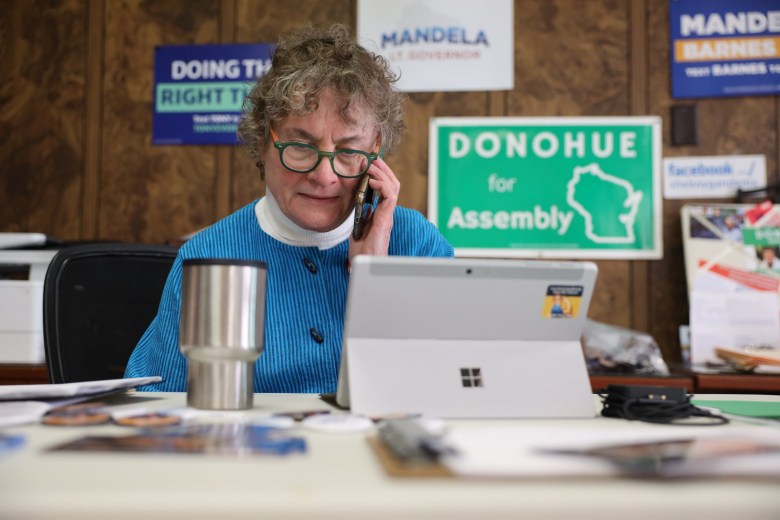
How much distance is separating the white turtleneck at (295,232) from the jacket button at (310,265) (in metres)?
0.04

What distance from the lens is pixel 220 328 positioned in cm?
84

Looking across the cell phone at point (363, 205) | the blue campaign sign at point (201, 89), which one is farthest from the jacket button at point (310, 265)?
the blue campaign sign at point (201, 89)

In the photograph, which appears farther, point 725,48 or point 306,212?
point 725,48

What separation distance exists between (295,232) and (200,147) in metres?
1.55

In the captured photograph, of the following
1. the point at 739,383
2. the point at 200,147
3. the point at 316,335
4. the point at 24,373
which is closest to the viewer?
the point at 316,335

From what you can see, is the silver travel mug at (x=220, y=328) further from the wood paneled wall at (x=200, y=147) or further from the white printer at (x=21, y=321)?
the wood paneled wall at (x=200, y=147)

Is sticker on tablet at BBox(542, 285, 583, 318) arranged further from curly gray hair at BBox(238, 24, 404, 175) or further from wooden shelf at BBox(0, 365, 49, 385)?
wooden shelf at BBox(0, 365, 49, 385)

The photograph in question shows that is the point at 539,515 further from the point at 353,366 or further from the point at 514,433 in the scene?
the point at 353,366

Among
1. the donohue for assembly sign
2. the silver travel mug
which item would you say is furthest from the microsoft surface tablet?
the donohue for assembly sign

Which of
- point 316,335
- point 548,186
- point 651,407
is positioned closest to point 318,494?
point 651,407

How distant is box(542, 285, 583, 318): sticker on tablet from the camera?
95 cm

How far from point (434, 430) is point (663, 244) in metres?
2.20

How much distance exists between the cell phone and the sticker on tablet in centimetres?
58

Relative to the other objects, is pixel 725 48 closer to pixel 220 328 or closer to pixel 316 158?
pixel 316 158
